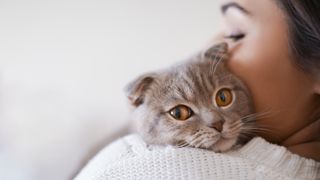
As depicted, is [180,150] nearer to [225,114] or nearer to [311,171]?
[225,114]

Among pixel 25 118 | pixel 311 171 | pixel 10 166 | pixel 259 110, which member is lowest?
pixel 311 171

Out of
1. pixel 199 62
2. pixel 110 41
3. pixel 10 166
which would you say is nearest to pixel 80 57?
pixel 110 41

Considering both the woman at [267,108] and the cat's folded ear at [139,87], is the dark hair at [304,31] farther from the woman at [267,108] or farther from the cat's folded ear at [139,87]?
the cat's folded ear at [139,87]

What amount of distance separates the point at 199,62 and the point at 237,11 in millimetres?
143

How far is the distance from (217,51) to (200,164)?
0.30 m

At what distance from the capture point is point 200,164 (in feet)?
2.52

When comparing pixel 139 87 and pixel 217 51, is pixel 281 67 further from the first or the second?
pixel 139 87

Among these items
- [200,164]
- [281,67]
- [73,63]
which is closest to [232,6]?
[281,67]

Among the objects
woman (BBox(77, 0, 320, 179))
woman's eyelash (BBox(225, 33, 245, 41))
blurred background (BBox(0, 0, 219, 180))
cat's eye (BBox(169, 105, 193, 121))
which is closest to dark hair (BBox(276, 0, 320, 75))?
woman (BBox(77, 0, 320, 179))

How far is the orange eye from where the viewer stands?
91 cm

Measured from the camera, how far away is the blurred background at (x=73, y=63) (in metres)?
1.68

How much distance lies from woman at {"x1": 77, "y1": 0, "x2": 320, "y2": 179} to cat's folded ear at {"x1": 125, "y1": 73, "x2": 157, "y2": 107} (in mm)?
94

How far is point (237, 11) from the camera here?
0.94 metres

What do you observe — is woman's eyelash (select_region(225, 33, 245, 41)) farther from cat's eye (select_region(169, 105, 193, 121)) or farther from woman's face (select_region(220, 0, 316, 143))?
cat's eye (select_region(169, 105, 193, 121))
